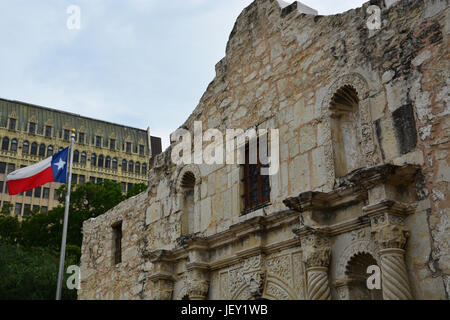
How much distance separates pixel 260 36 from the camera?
10.4 meters

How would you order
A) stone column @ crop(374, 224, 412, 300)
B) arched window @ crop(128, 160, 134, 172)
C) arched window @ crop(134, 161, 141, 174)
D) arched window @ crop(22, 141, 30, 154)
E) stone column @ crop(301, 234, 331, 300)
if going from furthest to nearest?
1. arched window @ crop(134, 161, 141, 174)
2. arched window @ crop(128, 160, 134, 172)
3. arched window @ crop(22, 141, 30, 154)
4. stone column @ crop(301, 234, 331, 300)
5. stone column @ crop(374, 224, 412, 300)

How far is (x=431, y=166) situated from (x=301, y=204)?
186 cm

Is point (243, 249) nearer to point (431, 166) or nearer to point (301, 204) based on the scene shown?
point (301, 204)

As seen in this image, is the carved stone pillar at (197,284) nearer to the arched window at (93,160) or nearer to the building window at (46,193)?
the building window at (46,193)

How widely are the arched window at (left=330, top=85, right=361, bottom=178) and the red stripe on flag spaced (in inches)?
300

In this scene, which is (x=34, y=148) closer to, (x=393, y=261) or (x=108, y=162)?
(x=108, y=162)

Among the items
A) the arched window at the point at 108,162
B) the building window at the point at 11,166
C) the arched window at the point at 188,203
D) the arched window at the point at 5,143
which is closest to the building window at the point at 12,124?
the arched window at the point at 5,143

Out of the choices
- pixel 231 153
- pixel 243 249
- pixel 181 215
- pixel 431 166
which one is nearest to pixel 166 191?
pixel 181 215

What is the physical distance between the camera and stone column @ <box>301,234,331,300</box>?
7.43m

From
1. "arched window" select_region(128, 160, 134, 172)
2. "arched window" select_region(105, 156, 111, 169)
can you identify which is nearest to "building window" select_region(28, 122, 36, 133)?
"arched window" select_region(105, 156, 111, 169)

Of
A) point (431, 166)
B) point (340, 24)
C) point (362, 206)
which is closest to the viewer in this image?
point (431, 166)

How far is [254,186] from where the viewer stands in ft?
31.7

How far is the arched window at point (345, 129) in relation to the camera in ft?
26.6

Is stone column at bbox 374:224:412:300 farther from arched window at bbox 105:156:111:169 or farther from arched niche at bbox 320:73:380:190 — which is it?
arched window at bbox 105:156:111:169
